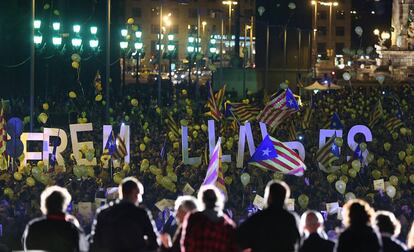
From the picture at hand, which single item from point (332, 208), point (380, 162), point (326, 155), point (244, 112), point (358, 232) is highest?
point (244, 112)

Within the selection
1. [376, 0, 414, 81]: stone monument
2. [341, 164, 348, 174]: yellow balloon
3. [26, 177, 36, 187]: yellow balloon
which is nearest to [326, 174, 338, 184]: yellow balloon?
[341, 164, 348, 174]: yellow balloon

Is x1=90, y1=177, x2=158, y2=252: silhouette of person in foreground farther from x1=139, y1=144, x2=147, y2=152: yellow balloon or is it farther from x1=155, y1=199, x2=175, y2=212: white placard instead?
x1=139, y1=144, x2=147, y2=152: yellow balloon

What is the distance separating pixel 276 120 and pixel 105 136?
6109 millimetres

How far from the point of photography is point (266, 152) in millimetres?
19562

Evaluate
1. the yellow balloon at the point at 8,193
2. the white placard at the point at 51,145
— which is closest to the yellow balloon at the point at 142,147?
the white placard at the point at 51,145

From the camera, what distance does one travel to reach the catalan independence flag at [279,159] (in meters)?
19.5

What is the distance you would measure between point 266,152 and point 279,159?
0.25 m

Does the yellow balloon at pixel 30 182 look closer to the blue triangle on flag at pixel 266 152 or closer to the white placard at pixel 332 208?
the blue triangle on flag at pixel 266 152

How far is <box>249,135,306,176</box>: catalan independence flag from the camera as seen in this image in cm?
1947

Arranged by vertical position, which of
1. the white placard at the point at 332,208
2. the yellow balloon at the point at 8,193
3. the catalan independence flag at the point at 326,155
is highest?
the catalan independence flag at the point at 326,155

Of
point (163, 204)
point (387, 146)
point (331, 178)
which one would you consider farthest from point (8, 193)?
point (387, 146)

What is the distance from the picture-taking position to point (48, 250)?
9.65 m

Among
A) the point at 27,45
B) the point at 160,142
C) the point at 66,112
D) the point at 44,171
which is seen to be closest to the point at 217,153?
the point at 44,171

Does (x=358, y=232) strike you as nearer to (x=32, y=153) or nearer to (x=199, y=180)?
(x=199, y=180)
